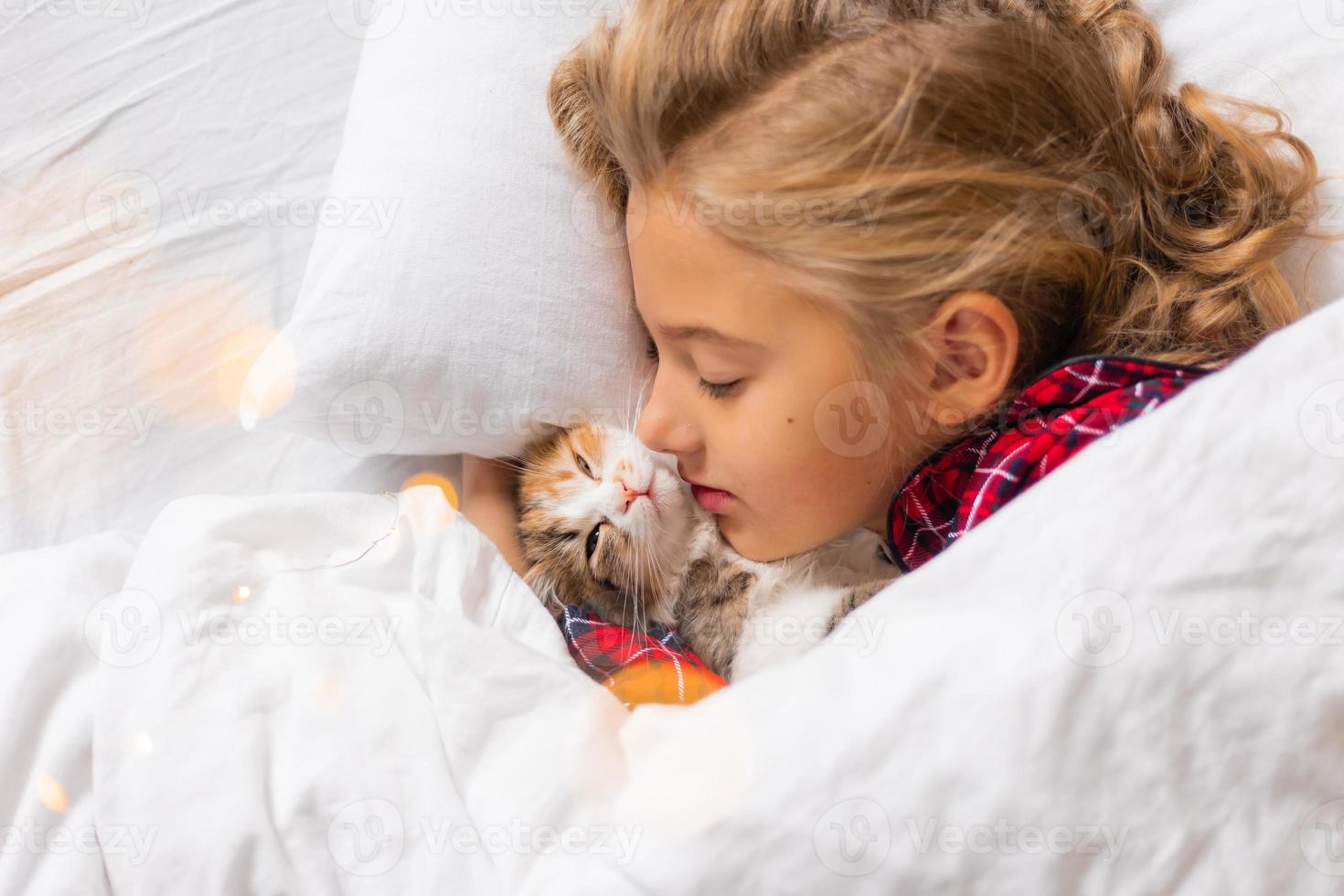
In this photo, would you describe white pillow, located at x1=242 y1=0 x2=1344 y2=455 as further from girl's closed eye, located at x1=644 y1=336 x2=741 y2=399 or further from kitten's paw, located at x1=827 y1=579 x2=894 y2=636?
kitten's paw, located at x1=827 y1=579 x2=894 y2=636

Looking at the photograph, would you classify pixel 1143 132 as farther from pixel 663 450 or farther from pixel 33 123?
pixel 33 123

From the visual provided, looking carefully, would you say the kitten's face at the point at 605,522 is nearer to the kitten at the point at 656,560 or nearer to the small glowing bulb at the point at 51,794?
the kitten at the point at 656,560

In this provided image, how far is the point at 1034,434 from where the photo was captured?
0.95 m

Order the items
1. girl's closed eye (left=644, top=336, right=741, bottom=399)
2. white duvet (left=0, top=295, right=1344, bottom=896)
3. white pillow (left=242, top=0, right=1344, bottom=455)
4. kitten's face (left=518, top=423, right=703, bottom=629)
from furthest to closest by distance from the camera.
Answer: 1. kitten's face (left=518, top=423, right=703, bottom=629)
2. white pillow (left=242, top=0, right=1344, bottom=455)
3. girl's closed eye (left=644, top=336, right=741, bottom=399)
4. white duvet (left=0, top=295, right=1344, bottom=896)

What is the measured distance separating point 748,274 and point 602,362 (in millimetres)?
311

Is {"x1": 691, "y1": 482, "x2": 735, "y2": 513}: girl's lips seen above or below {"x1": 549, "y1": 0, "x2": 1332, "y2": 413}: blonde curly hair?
below

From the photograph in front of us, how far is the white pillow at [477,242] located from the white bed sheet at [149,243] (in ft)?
0.37

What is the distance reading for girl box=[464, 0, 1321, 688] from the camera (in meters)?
0.86

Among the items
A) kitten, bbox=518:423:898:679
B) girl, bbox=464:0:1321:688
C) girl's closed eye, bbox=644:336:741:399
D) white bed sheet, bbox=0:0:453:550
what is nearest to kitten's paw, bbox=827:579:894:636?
kitten, bbox=518:423:898:679

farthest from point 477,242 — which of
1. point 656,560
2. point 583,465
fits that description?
point 656,560

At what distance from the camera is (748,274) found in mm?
893

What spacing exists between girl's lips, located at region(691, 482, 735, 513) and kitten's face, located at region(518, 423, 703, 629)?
0.05 meters

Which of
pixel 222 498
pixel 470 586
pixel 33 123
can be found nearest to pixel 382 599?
pixel 470 586

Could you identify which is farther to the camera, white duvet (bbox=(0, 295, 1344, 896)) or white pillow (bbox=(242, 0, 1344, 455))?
white pillow (bbox=(242, 0, 1344, 455))
